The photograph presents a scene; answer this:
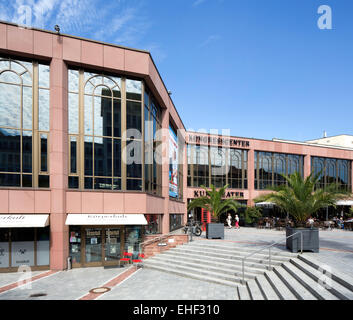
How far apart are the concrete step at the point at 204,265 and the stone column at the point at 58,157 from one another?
4988 mm

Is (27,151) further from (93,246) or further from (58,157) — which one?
(93,246)

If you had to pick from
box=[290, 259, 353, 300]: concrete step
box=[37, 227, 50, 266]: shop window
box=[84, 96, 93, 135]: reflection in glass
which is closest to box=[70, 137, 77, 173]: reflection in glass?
box=[84, 96, 93, 135]: reflection in glass

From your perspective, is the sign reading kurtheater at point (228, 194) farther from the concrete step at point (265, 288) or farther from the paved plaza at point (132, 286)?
the concrete step at point (265, 288)

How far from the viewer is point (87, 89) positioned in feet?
55.2

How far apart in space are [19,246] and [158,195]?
895 centimetres

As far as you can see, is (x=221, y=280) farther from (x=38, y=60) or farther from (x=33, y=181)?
(x=38, y=60)

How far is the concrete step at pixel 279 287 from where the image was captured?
365 inches

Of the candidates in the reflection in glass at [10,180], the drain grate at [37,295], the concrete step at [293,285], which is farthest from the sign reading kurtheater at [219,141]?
the drain grate at [37,295]

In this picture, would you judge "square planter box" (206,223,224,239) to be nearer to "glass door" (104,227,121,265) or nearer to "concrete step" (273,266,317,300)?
"glass door" (104,227,121,265)

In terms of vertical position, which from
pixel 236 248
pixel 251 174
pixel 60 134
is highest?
pixel 60 134

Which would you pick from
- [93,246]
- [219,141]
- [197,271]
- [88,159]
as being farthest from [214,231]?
[219,141]

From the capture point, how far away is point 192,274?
45.6 ft

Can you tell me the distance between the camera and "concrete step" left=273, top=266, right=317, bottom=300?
8.78m

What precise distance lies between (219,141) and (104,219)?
24.2m
